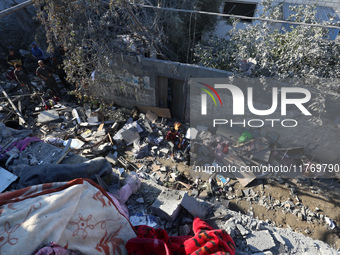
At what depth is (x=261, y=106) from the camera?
563 centimetres

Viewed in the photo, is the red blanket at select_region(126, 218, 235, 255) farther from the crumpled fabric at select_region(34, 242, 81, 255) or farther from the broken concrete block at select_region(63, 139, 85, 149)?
the broken concrete block at select_region(63, 139, 85, 149)

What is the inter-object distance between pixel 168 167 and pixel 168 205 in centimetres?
268

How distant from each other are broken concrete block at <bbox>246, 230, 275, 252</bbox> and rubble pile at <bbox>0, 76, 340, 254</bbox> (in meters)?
0.02

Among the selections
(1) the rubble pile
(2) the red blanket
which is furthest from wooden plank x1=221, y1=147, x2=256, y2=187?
(2) the red blanket

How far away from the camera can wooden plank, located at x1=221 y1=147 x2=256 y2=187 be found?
5.41 m

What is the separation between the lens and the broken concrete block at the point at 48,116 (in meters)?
7.16

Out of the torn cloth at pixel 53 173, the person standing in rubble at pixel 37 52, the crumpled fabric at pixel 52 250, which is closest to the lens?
the crumpled fabric at pixel 52 250

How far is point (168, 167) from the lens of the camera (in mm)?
5914

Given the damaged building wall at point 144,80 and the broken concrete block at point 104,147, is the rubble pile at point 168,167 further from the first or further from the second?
the damaged building wall at point 144,80

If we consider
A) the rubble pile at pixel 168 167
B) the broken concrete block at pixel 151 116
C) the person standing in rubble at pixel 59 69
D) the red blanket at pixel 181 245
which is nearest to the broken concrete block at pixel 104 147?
the rubble pile at pixel 168 167

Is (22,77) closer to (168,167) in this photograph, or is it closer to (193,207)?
(168,167)

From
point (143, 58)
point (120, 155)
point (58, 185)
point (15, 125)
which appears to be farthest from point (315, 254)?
point (15, 125)

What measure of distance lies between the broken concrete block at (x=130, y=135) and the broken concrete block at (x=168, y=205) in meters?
3.26

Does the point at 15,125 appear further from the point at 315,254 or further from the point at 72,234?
the point at 315,254
